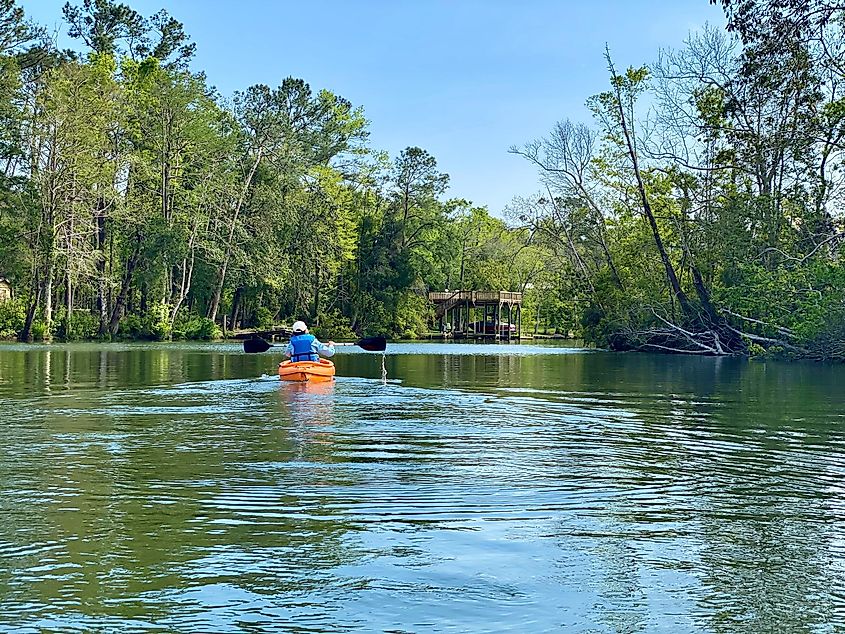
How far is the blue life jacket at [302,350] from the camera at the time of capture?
2617 cm

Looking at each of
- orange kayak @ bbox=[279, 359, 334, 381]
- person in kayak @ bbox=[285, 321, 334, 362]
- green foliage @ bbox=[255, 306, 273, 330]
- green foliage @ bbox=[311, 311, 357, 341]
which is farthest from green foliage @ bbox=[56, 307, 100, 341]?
orange kayak @ bbox=[279, 359, 334, 381]

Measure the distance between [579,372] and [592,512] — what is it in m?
24.8

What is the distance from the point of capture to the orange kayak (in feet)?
84.2

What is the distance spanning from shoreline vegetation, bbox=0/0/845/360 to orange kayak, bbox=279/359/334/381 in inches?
501

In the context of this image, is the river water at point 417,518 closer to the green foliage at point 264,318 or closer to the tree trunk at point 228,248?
the tree trunk at point 228,248

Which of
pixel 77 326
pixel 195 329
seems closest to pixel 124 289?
pixel 195 329

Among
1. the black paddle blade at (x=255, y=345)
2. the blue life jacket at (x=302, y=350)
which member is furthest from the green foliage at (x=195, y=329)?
the blue life jacket at (x=302, y=350)

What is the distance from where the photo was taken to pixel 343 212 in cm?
8075

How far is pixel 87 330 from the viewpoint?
202 feet

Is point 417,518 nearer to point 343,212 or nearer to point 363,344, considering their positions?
point 363,344

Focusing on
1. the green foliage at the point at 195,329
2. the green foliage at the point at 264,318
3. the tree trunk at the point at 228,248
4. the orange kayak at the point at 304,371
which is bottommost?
the orange kayak at the point at 304,371

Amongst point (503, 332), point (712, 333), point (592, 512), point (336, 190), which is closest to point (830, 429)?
point (592, 512)

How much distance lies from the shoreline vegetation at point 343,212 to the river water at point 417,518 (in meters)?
13.4

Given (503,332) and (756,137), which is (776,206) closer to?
(756,137)
